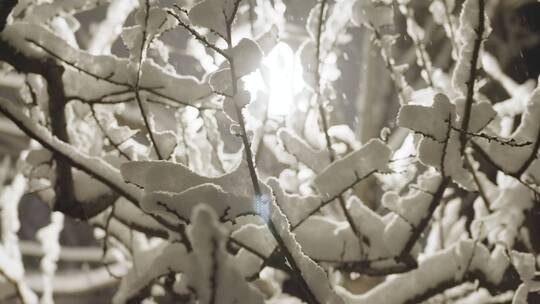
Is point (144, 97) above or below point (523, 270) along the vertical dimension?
above

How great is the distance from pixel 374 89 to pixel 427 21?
240 centimetres

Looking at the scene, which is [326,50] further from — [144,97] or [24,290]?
[24,290]

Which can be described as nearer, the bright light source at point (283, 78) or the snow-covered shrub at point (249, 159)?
the snow-covered shrub at point (249, 159)

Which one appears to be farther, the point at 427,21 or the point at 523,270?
the point at 427,21

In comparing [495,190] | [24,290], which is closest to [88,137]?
[24,290]

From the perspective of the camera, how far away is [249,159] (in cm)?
100

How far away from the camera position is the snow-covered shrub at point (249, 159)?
1032 mm

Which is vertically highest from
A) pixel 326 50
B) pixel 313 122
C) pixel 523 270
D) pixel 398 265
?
pixel 326 50

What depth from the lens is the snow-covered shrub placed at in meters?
1.03

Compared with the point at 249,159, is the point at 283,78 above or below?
above

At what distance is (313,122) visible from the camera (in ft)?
8.82

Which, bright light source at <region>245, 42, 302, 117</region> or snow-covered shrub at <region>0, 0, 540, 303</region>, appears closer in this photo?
snow-covered shrub at <region>0, 0, 540, 303</region>

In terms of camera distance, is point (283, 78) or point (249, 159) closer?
point (249, 159)

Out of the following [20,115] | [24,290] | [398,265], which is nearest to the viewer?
[20,115]
